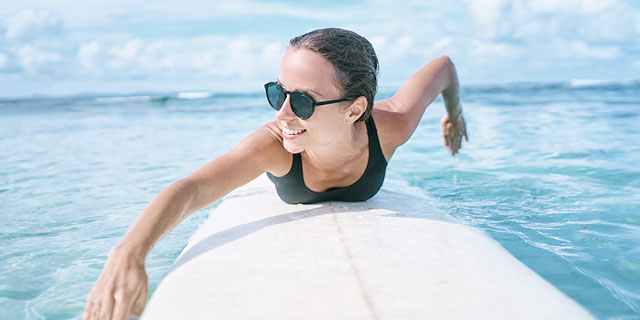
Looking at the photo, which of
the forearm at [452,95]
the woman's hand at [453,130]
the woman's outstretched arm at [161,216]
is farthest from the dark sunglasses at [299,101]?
the woman's hand at [453,130]

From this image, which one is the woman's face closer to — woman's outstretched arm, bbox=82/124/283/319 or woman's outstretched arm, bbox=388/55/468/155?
woman's outstretched arm, bbox=82/124/283/319

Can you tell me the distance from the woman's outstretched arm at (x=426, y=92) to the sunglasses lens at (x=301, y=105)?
772mm

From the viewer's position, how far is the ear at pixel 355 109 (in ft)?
7.14

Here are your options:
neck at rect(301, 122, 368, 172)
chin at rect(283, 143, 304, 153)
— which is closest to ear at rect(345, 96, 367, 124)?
neck at rect(301, 122, 368, 172)

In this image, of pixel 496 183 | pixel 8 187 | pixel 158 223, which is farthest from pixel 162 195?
pixel 8 187

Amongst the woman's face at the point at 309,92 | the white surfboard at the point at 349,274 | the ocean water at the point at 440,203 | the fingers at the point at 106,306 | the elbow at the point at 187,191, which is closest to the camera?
the white surfboard at the point at 349,274

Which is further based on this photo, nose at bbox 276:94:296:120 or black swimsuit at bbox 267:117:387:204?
black swimsuit at bbox 267:117:387:204

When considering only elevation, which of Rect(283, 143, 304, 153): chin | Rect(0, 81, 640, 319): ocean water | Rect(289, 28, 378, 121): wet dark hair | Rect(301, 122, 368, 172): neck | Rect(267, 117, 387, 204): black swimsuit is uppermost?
Rect(289, 28, 378, 121): wet dark hair

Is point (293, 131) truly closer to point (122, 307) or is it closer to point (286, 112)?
point (286, 112)

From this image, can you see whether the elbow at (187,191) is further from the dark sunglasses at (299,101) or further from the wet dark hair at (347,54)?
the wet dark hair at (347,54)

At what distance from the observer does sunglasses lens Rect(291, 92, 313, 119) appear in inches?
79.7

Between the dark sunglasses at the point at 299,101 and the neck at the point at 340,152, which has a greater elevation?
the dark sunglasses at the point at 299,101

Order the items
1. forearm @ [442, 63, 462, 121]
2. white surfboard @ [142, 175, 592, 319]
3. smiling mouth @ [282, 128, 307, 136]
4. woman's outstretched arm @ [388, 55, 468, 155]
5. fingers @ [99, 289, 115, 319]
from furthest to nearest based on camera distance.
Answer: forearm @ [442, 63, 462, 121] → woman's outstretched arm @ [388, 55, 468, 155] → smiling mouth @ [282, 128, 307, 136] → fingers @ [99, 289, 115, 319] → white surfboard @ [142, 175, 592, 319]

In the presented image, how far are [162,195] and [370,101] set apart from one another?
1.02 meters
